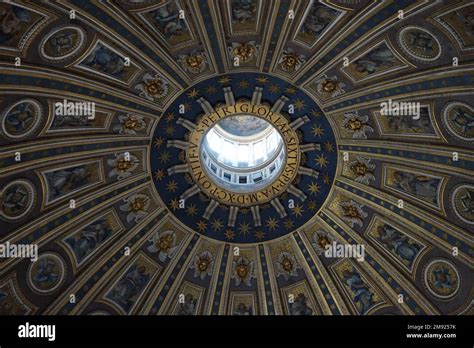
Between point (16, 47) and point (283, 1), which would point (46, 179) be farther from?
point (283, 1)

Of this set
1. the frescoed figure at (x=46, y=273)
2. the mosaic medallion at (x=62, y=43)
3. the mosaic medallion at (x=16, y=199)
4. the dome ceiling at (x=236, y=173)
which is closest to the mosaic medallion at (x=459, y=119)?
the dome ceiling at (x=236, y=173)

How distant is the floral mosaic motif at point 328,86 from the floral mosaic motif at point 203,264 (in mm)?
6948

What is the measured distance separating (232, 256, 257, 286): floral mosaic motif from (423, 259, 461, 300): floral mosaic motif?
601 centimetres

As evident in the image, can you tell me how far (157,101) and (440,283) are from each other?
419 inches

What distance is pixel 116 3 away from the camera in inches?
798

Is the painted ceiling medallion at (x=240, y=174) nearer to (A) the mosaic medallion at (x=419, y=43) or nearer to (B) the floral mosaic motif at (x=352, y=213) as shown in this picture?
(B) the floral mosaic motif at (x=352, y=213)

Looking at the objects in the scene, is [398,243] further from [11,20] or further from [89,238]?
[11,20]

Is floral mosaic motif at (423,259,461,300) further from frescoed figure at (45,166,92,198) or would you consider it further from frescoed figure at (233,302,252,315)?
frescoed figure at (45,166,92,198)

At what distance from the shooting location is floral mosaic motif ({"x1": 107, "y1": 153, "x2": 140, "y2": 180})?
24125 mm

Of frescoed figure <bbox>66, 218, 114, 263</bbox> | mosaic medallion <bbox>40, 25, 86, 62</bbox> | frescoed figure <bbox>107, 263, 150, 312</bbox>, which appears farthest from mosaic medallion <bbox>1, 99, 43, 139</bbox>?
frescoed figure <bbox>107, 263, 150, 312</bbox>

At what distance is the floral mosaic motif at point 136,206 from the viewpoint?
81.5 ft

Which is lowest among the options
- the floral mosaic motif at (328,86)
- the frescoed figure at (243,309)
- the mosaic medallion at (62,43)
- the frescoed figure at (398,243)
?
the frescoed figure at (243,309)

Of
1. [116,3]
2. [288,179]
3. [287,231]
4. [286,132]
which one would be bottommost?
[287,231]
